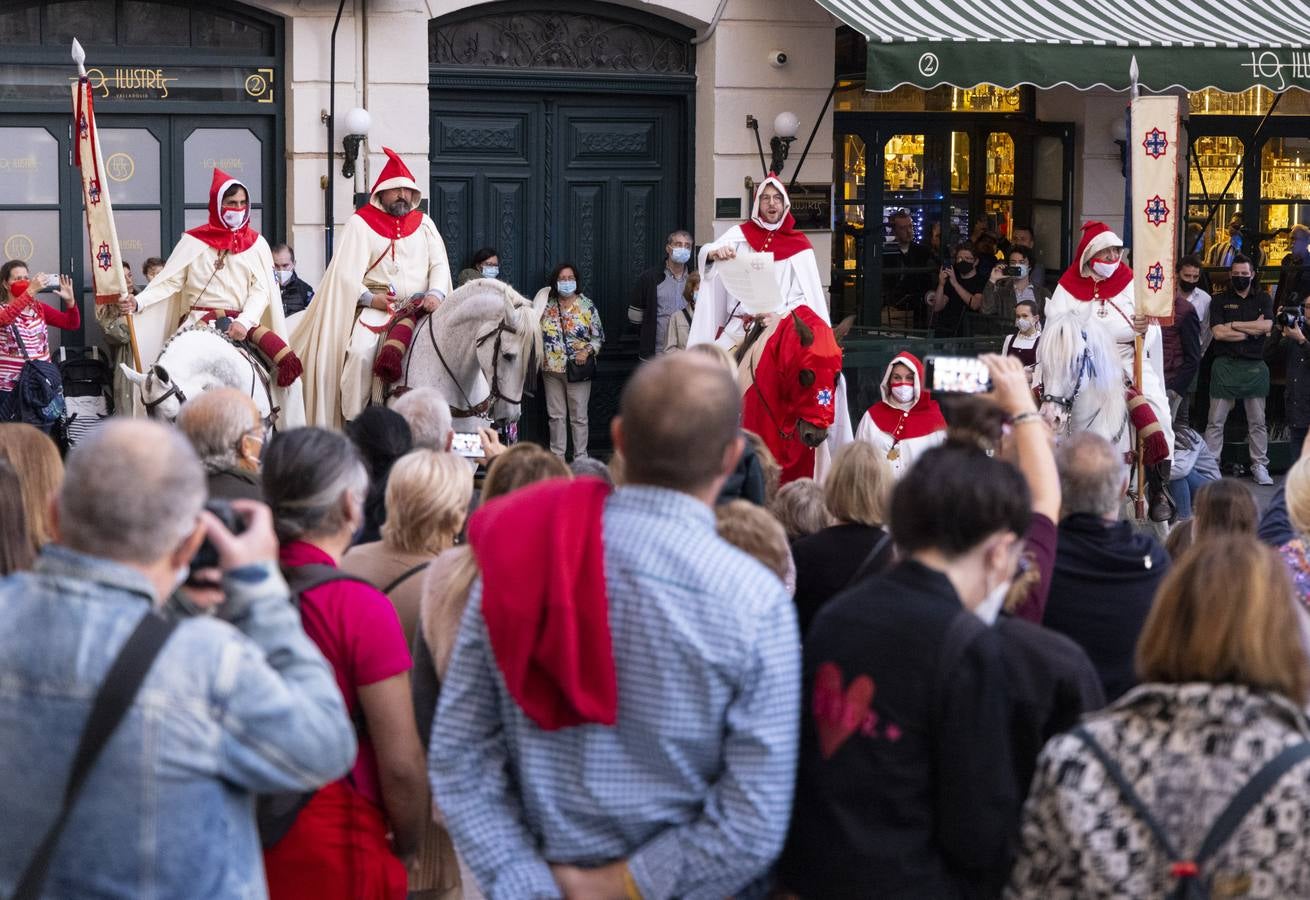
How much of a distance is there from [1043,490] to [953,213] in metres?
12.8

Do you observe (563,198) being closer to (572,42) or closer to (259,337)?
(572,42)

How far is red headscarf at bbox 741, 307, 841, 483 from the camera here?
1028cm

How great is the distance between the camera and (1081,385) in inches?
375

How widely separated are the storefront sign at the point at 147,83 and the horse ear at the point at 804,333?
498 cm

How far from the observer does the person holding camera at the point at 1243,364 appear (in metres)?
14.3

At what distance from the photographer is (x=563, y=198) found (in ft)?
47.6

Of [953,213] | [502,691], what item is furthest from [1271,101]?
[502,691]

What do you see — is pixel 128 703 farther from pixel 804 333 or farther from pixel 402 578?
pixel 804 333

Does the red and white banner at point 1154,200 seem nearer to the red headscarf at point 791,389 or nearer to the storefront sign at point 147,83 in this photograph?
the red headscarf at point 791,389

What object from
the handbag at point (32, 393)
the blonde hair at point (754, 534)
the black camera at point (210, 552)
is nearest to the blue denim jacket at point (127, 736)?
the black camera at point (210, 552)

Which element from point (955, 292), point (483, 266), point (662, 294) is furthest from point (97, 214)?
point (955, 292)

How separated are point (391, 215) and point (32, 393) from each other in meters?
2.73

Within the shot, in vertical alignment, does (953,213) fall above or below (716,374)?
above

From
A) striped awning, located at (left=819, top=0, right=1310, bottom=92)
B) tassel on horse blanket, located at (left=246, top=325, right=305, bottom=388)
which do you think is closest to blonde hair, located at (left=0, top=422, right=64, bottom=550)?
tassel on horse blanket, located at (left=246, top=325, right=305, bottom=388)
